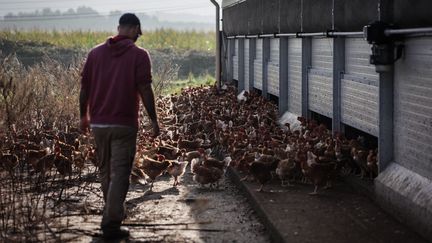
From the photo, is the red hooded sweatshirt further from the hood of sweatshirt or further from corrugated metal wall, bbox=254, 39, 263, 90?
corrugated metal wall, bbox=254, 39, 263, 90

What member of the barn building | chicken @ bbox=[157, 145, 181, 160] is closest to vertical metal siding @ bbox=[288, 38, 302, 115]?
the barn building

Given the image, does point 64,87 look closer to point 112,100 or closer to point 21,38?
point 112,100

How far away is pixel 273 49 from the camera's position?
1823 centimetres

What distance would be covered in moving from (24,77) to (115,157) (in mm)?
8731

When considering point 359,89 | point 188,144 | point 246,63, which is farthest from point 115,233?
point 246,63

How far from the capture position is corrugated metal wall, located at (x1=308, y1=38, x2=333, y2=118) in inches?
494

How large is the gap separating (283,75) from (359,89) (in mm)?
5498

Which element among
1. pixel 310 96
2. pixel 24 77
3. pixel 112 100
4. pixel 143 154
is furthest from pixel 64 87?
pixel 112 100

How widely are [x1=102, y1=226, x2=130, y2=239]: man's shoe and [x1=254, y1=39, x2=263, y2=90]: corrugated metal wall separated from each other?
1234 cm

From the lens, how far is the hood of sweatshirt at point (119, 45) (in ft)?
25.6

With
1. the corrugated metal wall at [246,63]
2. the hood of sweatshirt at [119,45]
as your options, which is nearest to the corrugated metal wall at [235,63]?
the corrugated metal wall at [246,63]

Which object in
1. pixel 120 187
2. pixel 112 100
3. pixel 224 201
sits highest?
pixel 112 100

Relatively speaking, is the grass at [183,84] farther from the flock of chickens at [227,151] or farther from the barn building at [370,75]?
the flock of chickens at [227,151]

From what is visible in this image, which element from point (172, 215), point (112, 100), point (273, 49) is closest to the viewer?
point (112, 100)
